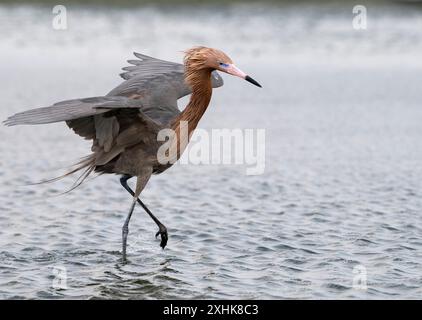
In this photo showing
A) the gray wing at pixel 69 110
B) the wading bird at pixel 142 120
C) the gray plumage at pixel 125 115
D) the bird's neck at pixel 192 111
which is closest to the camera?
the gray wing at pixel 69 110

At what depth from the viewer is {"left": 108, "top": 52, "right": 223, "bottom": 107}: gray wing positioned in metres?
9.38

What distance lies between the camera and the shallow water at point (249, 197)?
26.0 feet

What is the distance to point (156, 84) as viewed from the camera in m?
9.61

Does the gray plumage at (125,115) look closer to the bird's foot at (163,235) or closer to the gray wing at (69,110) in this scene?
the gray wing at (69,110)

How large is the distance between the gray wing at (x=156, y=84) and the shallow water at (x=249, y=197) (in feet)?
4.76

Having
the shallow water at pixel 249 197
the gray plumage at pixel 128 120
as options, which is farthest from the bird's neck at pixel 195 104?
the shallow water at pixel 249 197

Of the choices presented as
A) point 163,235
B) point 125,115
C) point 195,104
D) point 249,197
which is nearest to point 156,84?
point 195,104

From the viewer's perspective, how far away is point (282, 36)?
26750 mm

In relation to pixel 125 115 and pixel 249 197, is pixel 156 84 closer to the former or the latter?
pixel 125 115

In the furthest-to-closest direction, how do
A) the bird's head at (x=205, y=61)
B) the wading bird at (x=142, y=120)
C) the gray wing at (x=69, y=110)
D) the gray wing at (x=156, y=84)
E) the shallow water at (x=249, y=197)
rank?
1. the gray wing at (x=156, y=84)
2. the bird's head at (x=205, y=61)
3. the wading bird at (x=142, y=120)
4. the shallow water at (x=249, y=197)
5. the gray wing at (x=69, y=110)

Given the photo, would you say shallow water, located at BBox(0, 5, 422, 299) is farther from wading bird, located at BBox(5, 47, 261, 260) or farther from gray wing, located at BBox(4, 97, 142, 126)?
gray wing, located at BBox(4, 97, 142, 126)

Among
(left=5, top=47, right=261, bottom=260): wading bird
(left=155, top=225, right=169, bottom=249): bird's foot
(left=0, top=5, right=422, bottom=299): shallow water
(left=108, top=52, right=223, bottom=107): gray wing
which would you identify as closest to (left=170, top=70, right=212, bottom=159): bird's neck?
(left=5, top=47, right=261, bottom=260): wading bird

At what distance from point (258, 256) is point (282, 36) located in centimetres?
1888
